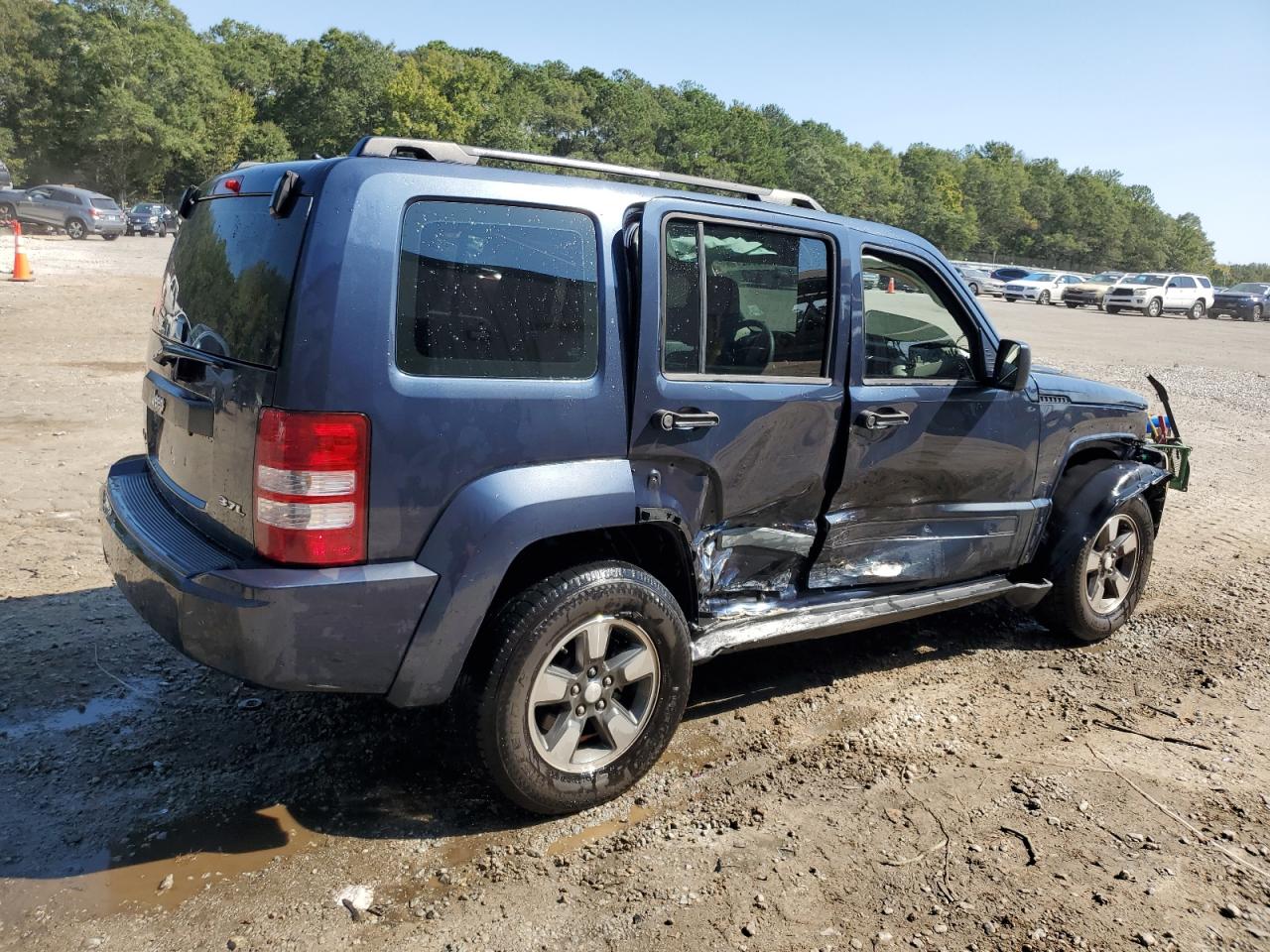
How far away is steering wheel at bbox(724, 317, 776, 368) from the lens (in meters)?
3.62

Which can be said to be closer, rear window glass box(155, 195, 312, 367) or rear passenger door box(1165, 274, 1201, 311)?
rear window glass box(155, 195, 312, 367)

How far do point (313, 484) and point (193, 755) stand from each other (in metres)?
1.41

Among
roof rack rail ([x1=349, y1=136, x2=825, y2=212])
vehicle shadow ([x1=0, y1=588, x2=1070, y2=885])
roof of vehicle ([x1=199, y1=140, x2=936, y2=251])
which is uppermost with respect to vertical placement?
roof rack rail ([x1=349, y1=136, x2=825, y2=212])

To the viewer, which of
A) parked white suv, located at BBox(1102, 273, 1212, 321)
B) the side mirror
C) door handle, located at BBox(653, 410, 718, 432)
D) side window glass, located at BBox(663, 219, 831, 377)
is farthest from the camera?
parked white suv, located at BBox(1102, 273, 1212, 321)

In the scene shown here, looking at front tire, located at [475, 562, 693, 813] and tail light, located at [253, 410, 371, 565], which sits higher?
tail light, located at [253, 410, 371, 565]

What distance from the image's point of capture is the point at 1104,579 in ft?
16.7

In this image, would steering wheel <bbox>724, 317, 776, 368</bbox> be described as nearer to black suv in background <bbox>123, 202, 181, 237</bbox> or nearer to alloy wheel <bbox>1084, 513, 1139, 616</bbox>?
alloy wheel <bbox>1084, 513, 1139, 616</bbox>

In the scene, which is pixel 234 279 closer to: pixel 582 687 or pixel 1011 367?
pixel 582 687

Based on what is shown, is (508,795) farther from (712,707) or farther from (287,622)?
(712,707)

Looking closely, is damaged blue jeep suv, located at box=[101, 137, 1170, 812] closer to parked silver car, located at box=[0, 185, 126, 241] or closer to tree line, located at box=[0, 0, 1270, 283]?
parked silver car, located at box=[0, 185, 126, 241]

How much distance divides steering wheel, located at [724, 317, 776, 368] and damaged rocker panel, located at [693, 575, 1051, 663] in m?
0.91

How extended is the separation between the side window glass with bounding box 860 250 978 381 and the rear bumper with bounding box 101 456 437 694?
2105 millimetres

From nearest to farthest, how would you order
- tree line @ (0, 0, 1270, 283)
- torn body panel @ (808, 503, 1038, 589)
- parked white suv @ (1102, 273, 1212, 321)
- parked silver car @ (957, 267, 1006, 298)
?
torn body panel @ (808, 503, 1038, 589)
parked white suv @ (1102, 273, 1212, 321)
parked silver car @ (957, 267, 1006, 298)
tree line @ (0, 0, 1270, 283)

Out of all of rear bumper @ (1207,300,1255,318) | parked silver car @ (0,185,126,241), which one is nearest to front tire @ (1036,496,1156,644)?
parked silver car @ (0,185,126,241)
